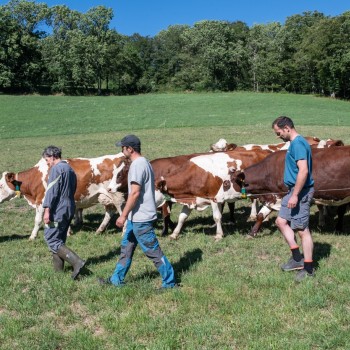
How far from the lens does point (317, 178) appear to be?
9.45 metres

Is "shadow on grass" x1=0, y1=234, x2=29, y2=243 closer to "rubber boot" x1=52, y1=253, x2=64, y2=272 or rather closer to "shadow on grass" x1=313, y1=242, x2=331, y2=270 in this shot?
"rubber boot" x1=52, y1=253, x2=64, y2=272

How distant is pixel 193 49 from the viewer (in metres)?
108

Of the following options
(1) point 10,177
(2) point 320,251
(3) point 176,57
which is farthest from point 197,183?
(3) point 176,57

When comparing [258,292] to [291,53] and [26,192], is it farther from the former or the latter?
[291,53]

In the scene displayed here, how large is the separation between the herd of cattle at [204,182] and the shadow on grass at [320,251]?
1.02 metres

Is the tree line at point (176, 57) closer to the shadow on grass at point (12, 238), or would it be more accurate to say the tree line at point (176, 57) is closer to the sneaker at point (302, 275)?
the shadow on grass at point (12, 238)

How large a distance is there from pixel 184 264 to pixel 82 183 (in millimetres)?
4003

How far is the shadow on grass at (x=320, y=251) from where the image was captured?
26.1 ft

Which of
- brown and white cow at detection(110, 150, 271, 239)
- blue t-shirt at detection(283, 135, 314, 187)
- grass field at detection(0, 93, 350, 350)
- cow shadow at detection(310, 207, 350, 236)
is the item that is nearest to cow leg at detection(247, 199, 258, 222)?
grass field at detection(0, 93, 350, 350)

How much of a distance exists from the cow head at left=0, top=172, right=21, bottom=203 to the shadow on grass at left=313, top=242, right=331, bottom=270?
22.3 feet

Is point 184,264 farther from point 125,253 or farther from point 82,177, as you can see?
point 82,177

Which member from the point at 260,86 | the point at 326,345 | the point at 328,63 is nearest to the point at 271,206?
the point at 326,345

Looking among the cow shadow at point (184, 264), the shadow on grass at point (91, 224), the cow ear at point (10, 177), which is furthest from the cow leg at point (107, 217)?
the cow shadow at point (184, 264)

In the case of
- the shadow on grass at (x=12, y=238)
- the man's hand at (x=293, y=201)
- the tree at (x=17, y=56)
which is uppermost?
the tree at (x=17, y=56)
